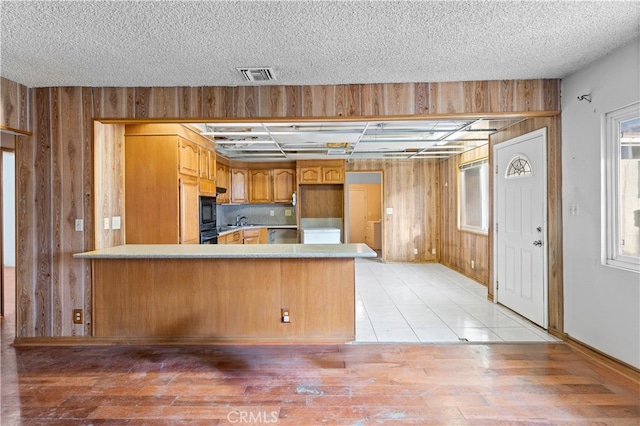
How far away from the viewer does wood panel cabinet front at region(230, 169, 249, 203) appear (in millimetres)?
7090

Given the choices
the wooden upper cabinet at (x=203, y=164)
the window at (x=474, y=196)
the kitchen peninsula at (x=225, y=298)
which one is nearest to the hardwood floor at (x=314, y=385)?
the kitchen peninsula at (x=225, y=298)

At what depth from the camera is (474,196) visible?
19.3 ft

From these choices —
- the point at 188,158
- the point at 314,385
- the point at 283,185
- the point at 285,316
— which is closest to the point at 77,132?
the point at 188,158

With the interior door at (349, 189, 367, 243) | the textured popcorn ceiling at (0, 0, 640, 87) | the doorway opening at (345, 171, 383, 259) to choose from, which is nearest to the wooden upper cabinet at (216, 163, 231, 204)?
the textured popcorn ceiling at (0, 0, 640, 87)

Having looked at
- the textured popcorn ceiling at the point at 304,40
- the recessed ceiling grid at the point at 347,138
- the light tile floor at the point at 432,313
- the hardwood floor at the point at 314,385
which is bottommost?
the hardwood floor at the point at 314,385

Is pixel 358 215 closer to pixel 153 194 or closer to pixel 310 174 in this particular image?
pixel 310 174

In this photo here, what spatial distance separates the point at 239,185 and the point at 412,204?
3.77m

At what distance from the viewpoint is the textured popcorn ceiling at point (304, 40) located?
1944 mm

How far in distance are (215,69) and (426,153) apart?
4.66 m

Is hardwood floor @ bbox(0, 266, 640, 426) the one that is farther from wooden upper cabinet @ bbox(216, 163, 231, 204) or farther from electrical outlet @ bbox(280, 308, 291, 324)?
wooden upper cabinet @ bbox(216, 163, 231, 204)

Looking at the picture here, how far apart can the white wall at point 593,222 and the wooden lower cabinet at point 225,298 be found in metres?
1.97

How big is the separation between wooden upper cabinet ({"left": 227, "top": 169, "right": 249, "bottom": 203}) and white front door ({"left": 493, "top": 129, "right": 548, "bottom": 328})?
484 cm

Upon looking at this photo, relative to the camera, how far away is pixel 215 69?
276 centimetres

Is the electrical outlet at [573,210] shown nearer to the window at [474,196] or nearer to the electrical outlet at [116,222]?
the window at [474,196]
